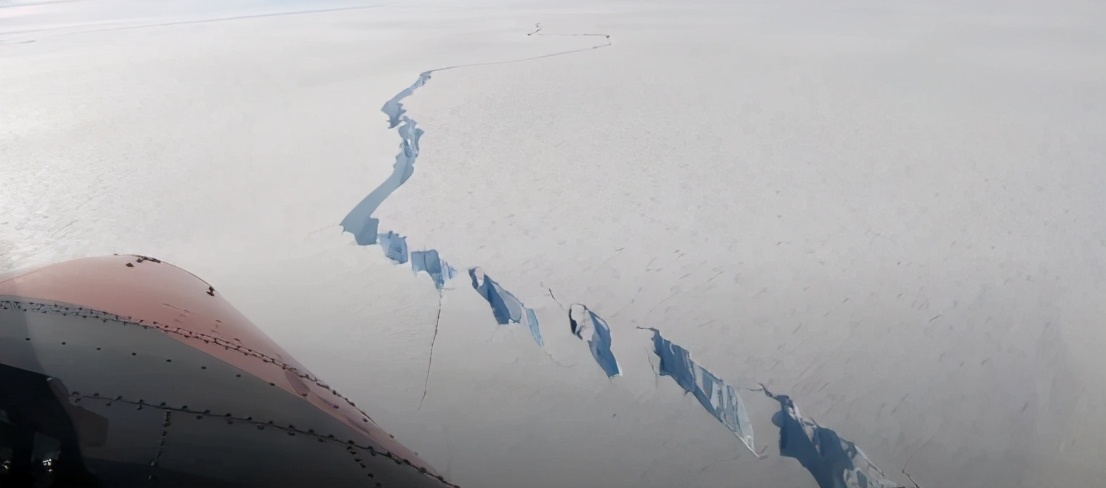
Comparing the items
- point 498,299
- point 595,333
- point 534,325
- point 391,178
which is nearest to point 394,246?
point 498,299

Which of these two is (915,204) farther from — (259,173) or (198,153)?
(198,153)

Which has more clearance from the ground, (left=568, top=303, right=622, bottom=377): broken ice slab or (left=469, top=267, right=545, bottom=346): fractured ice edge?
(left=469, top=267, right=545, bottom=346): fractured ice edge

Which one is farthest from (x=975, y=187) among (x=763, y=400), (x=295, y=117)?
(x=295, y=117)

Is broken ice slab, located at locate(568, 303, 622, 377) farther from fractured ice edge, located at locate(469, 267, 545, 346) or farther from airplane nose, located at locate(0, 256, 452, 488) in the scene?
airplane nose, located at locate(0, 256, 452, 488)

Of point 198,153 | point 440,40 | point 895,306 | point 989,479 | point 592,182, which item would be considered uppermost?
point 440,40

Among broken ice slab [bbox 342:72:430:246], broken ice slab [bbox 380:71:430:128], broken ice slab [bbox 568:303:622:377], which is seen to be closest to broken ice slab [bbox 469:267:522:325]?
broken ice slab [bbox 568:303:622:377]

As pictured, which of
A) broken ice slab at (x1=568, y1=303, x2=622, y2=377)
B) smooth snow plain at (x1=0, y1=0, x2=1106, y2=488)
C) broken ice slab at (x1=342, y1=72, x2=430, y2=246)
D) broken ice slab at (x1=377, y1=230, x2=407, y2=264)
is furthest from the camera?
broken ice slab at (x1=342, y1=72, x2=430, y2=246)

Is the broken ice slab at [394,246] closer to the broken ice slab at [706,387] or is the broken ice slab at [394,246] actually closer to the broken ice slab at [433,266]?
the broken ice slab at [433,266]
